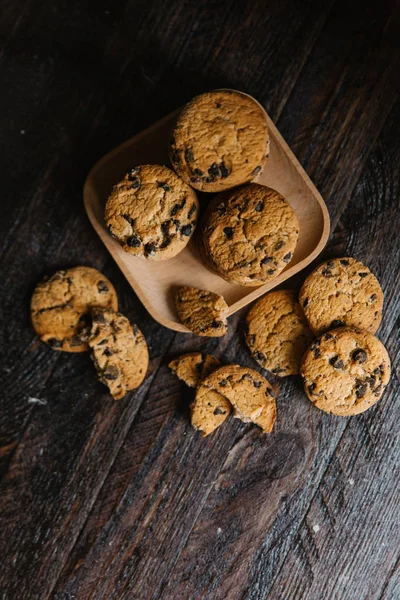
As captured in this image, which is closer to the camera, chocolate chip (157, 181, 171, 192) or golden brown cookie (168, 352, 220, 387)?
chocolate chip (157, 181, 171, 192)

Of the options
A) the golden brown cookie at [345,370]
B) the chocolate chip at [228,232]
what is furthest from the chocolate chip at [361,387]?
the chocolate chip at [228,232]

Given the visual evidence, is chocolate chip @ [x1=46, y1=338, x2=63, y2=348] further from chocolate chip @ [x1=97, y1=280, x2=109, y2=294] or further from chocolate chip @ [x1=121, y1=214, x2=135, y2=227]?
chocolate chip @ [x1=121, y1=214, x2=135, y2=227]

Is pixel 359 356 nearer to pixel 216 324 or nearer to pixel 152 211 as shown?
pixel 216 324

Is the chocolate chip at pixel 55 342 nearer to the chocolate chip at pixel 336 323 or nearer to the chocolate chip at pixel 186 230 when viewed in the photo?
the chocolate chip at pixel 186 230

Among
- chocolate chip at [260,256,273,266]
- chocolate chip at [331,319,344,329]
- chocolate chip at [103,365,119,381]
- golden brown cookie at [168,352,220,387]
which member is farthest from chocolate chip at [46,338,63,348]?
chocolate chip at [331,319,344,329]

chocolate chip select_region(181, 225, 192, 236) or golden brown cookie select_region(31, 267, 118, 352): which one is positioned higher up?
chocolate chip select_region(181, 225, 192, 236)

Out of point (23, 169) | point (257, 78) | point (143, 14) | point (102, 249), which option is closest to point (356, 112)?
point (257, 78)

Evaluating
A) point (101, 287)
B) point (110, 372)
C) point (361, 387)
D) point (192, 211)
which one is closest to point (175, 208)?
point (192, 211)
